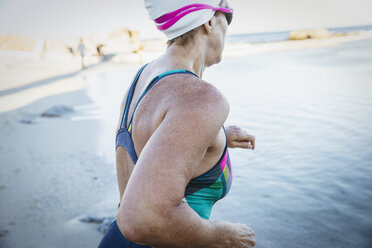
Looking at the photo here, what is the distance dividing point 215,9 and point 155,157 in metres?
0.79

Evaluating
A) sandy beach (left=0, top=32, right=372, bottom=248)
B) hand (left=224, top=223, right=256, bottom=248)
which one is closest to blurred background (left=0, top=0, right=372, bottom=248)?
sandy beach (left=0, top=32, right=372, bottom=248)

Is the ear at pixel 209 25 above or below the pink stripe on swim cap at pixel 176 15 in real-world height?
below

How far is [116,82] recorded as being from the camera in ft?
44.5

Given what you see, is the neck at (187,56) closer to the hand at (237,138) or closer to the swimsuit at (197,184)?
the swimsuit at (197,184)

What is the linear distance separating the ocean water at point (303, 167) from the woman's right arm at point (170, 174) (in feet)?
8.35

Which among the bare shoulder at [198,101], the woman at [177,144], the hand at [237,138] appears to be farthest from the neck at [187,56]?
the hand at [237,138]

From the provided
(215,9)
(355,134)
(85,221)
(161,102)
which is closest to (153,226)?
(161,102)

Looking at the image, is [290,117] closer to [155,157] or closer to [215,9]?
[215,9]

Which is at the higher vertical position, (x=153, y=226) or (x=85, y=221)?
(x=153, y=226)

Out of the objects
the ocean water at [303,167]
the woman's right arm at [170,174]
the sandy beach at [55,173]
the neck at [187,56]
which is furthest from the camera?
the ocean water at [303,167]

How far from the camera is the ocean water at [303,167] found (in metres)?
3.28

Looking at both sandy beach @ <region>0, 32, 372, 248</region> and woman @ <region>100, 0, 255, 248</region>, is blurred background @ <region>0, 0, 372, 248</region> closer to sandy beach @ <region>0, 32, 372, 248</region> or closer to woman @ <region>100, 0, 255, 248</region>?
sandy beach @ <region>0, 32, 372, 248</region>

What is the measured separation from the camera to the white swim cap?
3.85 feet

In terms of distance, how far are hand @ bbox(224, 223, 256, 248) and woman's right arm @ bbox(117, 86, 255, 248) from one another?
212mm
